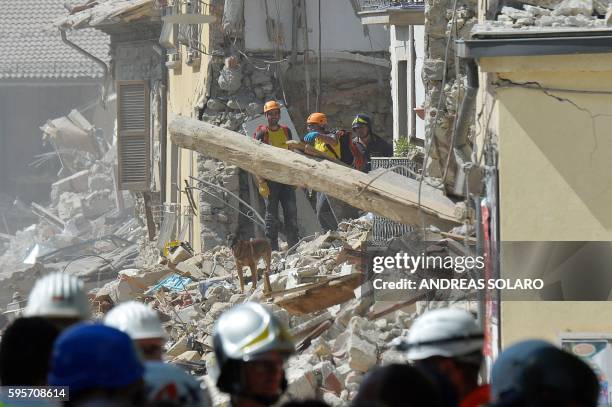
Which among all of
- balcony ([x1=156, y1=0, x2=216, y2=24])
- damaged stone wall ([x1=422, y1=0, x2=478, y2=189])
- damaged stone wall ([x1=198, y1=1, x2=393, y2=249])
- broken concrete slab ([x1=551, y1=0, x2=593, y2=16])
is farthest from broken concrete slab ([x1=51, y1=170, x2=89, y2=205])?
broken concrete slab ([x1=551, y1=0, x2=593, y2=16])

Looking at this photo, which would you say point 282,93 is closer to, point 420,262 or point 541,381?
point 420,262

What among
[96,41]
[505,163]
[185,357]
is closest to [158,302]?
[185,357]

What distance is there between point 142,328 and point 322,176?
207 inches

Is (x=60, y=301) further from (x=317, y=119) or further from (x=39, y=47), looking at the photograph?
(x=39, y=47)

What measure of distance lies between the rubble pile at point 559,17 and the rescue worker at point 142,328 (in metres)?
3.76

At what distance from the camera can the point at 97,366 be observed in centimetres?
427

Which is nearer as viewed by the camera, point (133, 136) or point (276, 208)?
point (276, 208)

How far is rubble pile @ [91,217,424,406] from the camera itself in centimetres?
1017

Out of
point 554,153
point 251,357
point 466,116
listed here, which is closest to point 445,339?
point 251,357

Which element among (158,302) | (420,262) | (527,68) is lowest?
(158,302)

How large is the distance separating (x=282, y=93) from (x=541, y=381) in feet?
49.7

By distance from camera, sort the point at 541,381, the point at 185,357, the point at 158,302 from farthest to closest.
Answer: the point at 158,302, the point at 185,357, the point at 541,381

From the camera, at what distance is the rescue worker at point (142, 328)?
555cm

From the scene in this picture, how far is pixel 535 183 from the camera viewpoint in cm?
884
